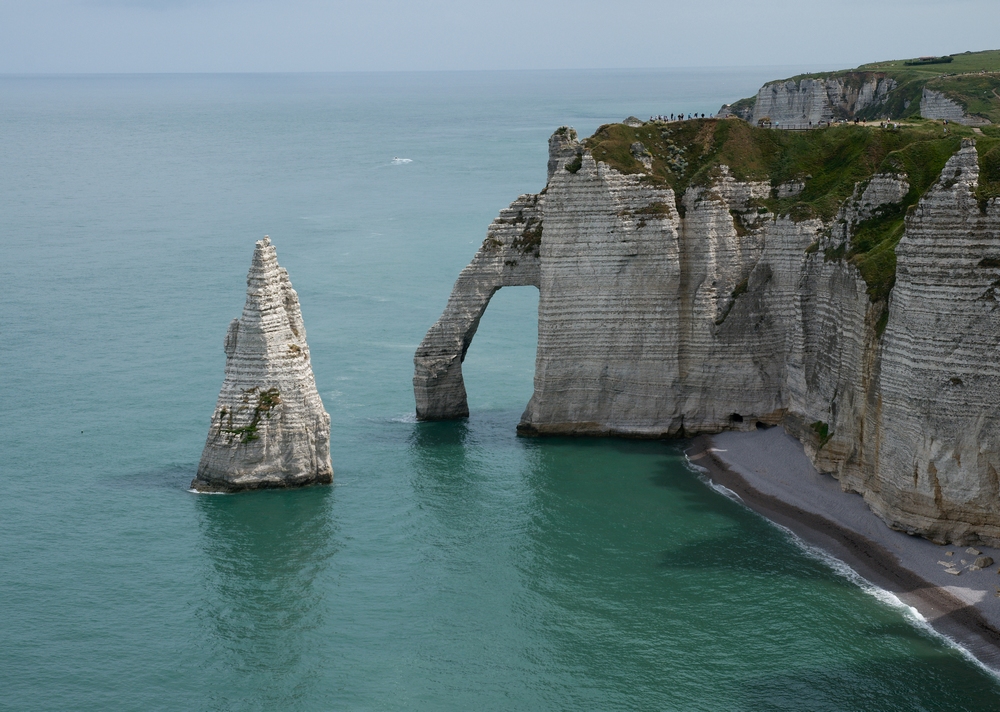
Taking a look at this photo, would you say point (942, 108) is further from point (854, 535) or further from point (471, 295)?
point (854, 535)

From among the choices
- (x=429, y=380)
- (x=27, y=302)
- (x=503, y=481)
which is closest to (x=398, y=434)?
(x=429, y=380)

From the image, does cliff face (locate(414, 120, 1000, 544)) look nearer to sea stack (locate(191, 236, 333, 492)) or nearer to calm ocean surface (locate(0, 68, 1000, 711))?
calm ocean surface (locate(0, 68, 1000, 711))

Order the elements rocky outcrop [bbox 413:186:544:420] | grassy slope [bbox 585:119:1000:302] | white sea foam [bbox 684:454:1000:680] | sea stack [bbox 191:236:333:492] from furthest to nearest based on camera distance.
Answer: rocky outcrop [bbox 413:186:544:420]
grassy slope [bbox 585:119:1000:302]
sea stack [bbox 191:236:333:492]
white sea foam [bbox 684:454:1000:680]

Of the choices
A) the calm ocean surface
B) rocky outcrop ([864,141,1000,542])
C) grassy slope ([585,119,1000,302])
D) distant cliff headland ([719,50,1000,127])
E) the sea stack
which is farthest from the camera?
distant cliff headland ([719,50,1000,127])

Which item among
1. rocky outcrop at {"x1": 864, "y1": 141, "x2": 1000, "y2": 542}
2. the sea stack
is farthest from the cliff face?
the sea stack

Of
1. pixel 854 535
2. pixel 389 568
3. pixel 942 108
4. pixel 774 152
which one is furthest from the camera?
pixel 942 108

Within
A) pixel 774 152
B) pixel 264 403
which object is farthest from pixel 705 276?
pixel 264 403

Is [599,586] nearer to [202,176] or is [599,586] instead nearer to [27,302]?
[27,302]
